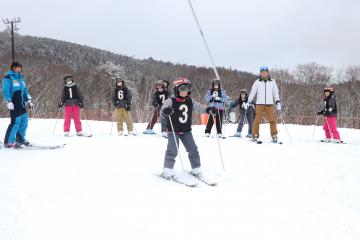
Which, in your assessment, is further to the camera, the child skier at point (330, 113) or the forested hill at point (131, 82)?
the forested hill at point (131, 82)

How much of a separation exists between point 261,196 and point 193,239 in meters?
2.06

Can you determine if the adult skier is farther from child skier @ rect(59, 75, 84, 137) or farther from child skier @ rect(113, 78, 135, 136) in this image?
child skier @ rect(59, 75, 84, 137)

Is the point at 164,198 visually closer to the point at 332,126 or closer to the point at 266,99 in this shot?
the point at 266,99

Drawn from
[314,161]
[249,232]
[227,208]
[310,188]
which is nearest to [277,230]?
[249,232]

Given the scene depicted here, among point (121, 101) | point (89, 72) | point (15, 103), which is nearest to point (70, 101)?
point (121, 101)

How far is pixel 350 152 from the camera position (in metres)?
9.81

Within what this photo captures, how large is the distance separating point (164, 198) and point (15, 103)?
5.18 m

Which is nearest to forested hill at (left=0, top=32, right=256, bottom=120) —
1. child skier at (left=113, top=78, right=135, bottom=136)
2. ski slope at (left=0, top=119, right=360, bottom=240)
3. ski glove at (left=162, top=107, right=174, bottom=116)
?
child skier at (left=113, top=78, right=135, bottom=136)

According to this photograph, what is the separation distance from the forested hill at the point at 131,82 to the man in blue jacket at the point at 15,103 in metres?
21.4

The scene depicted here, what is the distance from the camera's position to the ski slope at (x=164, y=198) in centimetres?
432

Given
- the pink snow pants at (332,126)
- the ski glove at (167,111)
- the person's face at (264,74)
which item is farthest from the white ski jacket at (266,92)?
the ski glove at (167,111)

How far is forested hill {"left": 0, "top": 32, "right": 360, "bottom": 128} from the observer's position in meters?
46.5

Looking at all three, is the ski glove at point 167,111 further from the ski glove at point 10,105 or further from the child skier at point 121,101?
the child skier at point 121,101

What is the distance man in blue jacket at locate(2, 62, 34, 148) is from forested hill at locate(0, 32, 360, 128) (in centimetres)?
2142
